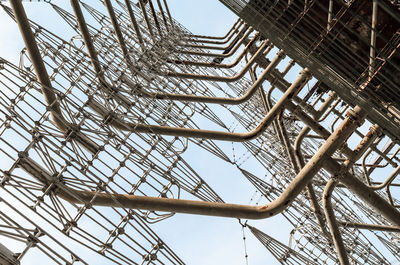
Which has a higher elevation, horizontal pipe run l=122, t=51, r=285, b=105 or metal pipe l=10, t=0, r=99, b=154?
horizontal pipe run l=122, t=51, r=285, b=105

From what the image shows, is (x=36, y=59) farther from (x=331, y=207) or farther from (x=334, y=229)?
(x=334, y=229)

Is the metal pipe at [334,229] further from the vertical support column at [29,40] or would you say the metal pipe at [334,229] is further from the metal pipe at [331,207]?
the vertical support column at [29,40]

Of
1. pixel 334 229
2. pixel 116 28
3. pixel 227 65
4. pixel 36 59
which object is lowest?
pixel 36 59

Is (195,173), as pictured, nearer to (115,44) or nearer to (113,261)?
(113,261)

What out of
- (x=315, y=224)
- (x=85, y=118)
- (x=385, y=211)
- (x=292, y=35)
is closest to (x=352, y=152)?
(x=385, y=211)

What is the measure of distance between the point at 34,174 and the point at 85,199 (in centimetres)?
70

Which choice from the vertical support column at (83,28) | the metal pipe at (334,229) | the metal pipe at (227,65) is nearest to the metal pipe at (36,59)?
the vertical support column at (83,28)

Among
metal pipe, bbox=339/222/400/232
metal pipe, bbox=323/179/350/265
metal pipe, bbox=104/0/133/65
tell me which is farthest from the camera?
metal pipe, bbox=104/0/133/65

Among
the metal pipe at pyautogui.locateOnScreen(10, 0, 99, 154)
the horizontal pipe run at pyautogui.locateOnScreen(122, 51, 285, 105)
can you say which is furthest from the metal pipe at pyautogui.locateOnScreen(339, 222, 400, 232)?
the metal pipe at pyautogui.locateOnScreen(10, 0, 99, 154)

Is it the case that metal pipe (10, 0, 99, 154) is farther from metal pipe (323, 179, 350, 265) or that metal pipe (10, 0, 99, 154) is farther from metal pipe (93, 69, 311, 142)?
metal pipe (323, 179, 350, 265)

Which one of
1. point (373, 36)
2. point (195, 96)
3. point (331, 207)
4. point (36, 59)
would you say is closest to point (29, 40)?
point (36, 59)

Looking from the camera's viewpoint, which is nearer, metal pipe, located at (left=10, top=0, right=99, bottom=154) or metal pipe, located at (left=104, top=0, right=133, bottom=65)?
metal pipe, located at (left=10, top=0, right=99, bottom=154)

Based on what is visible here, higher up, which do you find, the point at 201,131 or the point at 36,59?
the point at 201,131

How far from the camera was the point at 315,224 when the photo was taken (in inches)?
445
